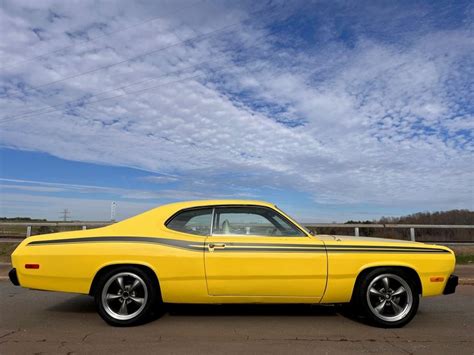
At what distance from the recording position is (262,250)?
5055 mm

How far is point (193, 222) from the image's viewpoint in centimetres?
534

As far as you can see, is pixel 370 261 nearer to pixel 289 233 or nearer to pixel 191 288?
pixel 289 233

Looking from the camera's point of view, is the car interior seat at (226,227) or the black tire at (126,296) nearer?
the black tire at (126,296)

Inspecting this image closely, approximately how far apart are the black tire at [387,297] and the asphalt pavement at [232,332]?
5.3 inches

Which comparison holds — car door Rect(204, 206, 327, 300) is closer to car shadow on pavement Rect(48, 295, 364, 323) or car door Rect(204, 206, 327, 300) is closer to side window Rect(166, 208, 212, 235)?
side window Rect(166, 208, 212, 235)

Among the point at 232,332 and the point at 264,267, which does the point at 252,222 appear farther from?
the point at 232,332

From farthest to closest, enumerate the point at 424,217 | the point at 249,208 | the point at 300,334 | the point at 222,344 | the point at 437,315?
the point at 424,217 < the point at 437,315 < the point at 249,208 < the point at 300,334 < the point at 222,344

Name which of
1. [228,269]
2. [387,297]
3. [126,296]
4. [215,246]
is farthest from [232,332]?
[387,297]

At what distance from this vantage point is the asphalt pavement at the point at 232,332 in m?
4.29

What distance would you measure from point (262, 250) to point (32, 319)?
3147 mm

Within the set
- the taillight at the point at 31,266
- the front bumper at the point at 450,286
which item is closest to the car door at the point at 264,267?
the front bumper at the point at 450,286

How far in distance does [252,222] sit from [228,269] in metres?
0.71

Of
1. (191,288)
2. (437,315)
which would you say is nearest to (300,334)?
(191,288)

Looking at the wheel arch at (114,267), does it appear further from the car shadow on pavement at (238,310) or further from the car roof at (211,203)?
the car roof at (211,203)
